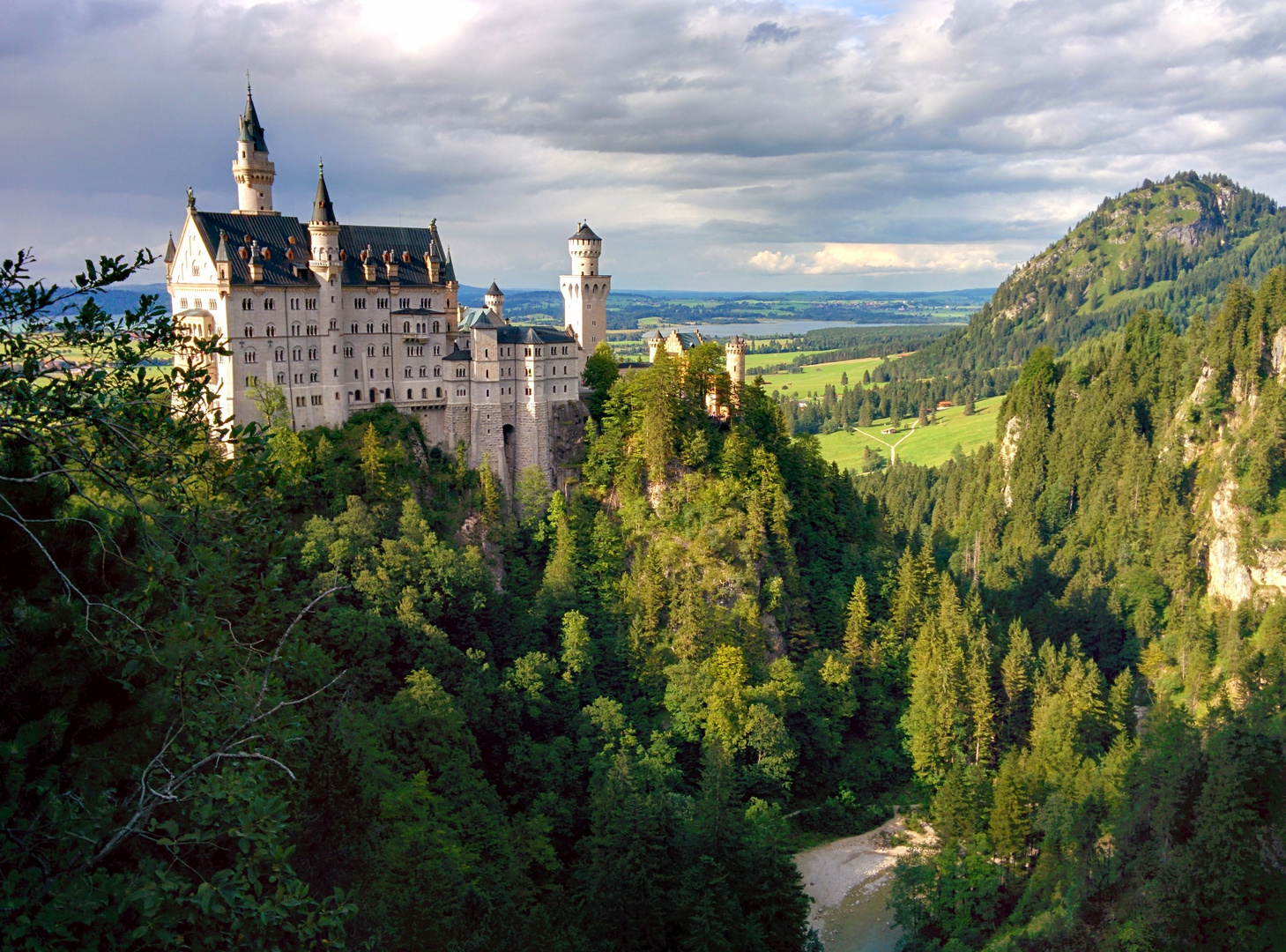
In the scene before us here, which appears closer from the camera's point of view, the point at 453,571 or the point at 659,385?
the point at 453,571

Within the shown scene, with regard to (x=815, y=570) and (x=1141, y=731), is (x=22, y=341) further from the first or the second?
(x=1141, y=731)

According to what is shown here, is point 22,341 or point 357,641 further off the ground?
point 22,341

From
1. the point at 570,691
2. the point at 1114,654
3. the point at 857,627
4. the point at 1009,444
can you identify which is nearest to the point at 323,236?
the point at 570,691

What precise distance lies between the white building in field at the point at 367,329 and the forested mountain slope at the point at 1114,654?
103 ft

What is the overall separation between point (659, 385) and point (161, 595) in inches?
2217

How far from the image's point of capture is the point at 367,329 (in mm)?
71375

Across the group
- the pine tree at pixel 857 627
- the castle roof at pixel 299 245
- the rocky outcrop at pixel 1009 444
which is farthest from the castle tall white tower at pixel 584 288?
the rocky outcrop at pixel 1009 444

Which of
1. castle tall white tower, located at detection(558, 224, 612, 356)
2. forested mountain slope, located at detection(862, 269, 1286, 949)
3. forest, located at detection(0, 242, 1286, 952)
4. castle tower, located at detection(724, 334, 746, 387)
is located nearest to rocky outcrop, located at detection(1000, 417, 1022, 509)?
forested mountain slope, located at detection(862, 269, 1286, 949)

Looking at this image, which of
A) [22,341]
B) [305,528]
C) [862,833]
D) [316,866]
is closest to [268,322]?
[305,528]

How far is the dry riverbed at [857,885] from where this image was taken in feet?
189

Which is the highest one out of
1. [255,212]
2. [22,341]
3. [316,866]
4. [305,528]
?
[255,212]

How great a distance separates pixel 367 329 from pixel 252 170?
11.8m

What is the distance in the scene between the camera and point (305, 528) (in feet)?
203

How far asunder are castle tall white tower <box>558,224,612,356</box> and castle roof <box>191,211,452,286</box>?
34.2 ft
